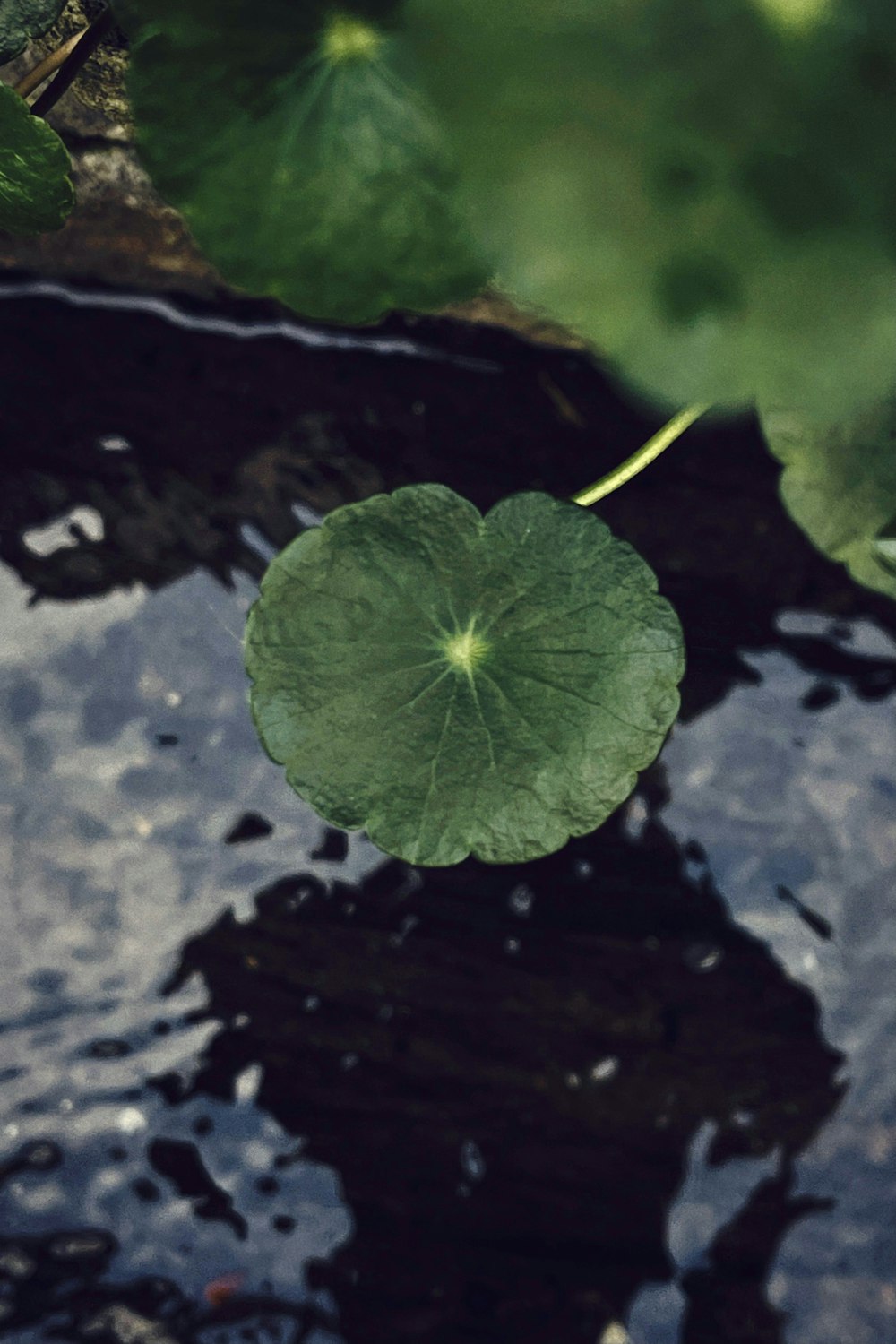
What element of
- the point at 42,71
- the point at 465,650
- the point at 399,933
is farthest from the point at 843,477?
the point at 42,71

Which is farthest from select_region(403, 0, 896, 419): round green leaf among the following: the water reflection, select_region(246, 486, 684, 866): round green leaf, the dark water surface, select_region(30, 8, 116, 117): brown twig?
the water reflection

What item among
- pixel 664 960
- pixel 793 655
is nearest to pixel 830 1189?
pixel 664 960

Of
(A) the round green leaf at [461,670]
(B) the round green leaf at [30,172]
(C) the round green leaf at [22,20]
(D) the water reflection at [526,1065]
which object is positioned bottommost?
(D) the water reflection at [526,1065]

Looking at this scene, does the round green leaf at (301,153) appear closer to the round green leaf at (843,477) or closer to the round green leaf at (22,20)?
the round green leaf at (22,20)

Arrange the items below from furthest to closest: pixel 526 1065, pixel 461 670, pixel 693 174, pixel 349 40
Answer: pixel 526 1065, pixel 461 670, pixel 349 40, pixel 693 174

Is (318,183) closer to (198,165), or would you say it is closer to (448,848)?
(198,165)

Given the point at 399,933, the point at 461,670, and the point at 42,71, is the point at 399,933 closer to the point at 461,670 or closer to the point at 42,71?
the point at 461,670

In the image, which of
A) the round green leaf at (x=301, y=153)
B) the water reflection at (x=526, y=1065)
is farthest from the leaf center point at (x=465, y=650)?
the water reflection at (x=526, y=1065)
